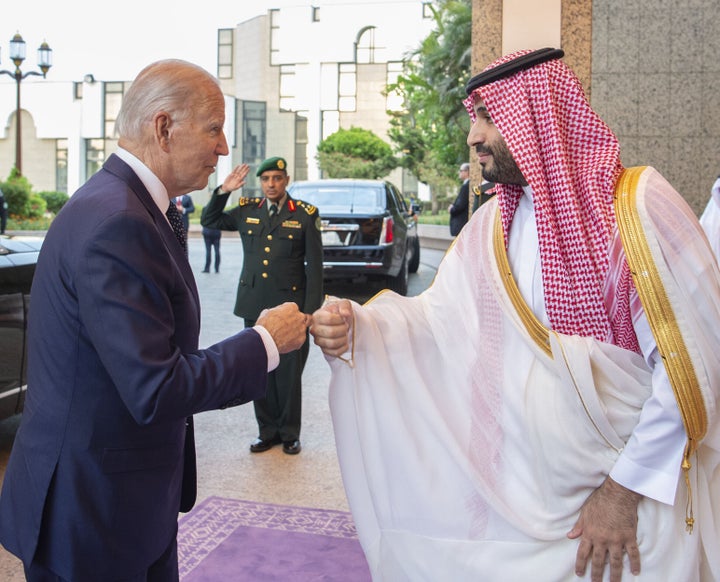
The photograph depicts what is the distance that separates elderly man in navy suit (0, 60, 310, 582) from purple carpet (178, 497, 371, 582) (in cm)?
164

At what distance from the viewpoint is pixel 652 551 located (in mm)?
2037

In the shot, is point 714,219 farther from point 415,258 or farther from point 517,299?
point 415,258

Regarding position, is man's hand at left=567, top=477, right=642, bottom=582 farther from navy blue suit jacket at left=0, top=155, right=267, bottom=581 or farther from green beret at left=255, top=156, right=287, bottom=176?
green beret at left=255, top=156, right=287, bottom=176

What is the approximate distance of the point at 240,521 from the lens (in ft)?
13.3

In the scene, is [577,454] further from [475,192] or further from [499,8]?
[499,8]

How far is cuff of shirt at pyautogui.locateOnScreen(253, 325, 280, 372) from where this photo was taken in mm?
1875

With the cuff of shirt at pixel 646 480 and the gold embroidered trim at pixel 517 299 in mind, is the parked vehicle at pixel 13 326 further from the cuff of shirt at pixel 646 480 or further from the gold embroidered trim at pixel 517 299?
the cuff of shirt at pixel 646 480

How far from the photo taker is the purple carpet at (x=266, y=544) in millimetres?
3471

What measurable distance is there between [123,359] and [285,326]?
1.58 feet

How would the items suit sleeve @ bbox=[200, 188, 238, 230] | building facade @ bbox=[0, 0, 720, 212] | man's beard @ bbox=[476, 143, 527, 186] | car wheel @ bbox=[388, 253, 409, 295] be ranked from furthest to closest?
building facade @ bbox=[0, 0, 720, 212]
car wheel @ bbox=[388, 253, 409, 295]
suit sleeve @ bbox=[200, 188, 238, 230]
man's beard @ bbox=[476, 143, 527, 186]

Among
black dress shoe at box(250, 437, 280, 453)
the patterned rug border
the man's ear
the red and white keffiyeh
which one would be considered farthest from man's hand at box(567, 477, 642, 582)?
black dress shoe at box(250, 437, 280, 453)

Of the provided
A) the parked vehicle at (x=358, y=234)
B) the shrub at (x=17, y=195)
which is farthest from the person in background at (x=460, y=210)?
the shrub at (x=17, y=195)

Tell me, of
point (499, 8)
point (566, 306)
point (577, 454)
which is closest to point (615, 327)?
point (566, 306)

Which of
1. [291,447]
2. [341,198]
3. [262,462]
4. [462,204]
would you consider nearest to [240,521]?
[262,462]
